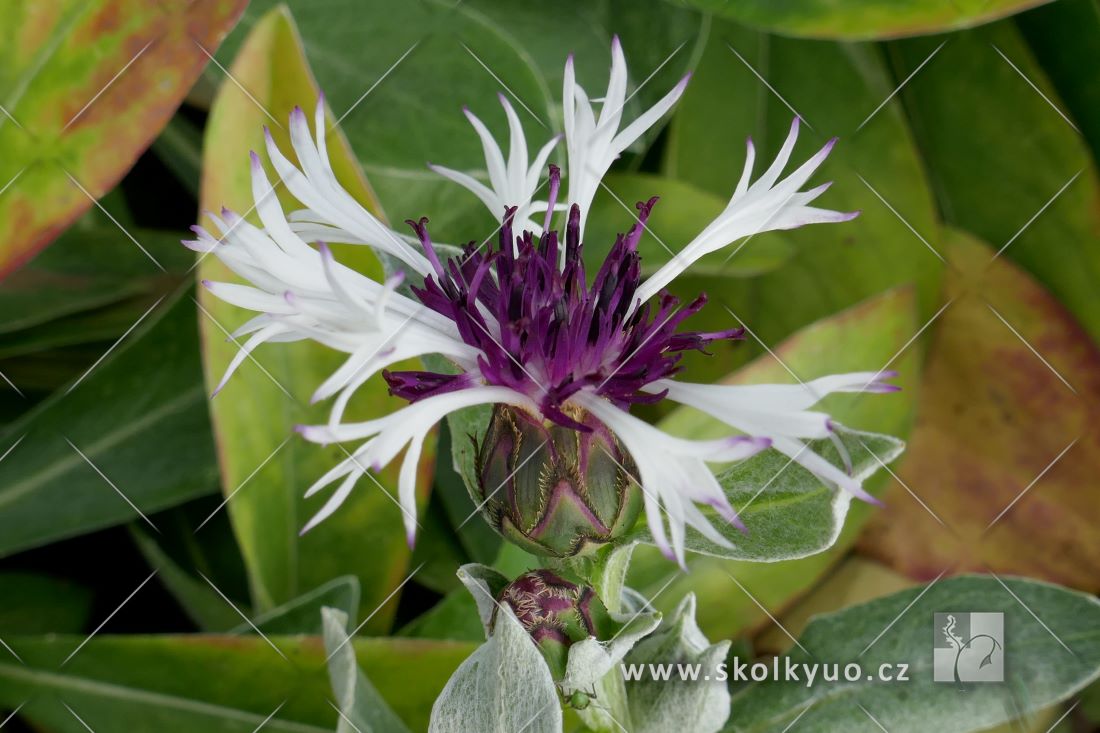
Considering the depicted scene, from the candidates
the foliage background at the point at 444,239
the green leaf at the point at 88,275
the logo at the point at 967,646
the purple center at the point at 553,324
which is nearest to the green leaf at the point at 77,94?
the foliage background at the point at 444,239

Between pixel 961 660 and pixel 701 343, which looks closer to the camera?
pixel 701 343

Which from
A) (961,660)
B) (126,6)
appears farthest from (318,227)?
(961,660)

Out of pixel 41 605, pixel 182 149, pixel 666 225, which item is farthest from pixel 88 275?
pixel 666 225

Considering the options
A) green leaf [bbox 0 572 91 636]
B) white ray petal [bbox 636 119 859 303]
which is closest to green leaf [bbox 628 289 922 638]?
white ray petal [bbox 636 119 859 303]

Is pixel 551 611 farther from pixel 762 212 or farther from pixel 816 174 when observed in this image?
pixel 816 174

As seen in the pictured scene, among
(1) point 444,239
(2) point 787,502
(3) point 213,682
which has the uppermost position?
(1) point 444,239

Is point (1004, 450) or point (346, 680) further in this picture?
point (1004, 450)

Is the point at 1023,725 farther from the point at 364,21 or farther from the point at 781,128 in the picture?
the point at 364,21

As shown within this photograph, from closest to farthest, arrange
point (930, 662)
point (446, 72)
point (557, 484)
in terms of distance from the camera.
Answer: point (557, 484) < point (930, 662) < point (446, 72)

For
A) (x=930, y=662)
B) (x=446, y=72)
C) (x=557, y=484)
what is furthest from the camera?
(x=446, y=72)
